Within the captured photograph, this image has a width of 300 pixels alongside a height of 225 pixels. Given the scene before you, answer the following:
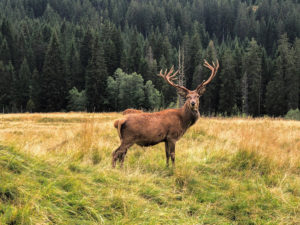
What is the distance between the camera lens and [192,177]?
5793 mm

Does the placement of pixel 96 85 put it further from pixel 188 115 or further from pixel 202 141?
pixel 188 115

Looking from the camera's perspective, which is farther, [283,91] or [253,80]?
[253,80]

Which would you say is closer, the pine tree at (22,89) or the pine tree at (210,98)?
the pine tree at (210,98)

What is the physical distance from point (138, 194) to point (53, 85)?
54.0m

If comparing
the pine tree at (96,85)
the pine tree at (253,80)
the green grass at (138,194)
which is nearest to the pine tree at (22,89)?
the pine tree at (96,85)

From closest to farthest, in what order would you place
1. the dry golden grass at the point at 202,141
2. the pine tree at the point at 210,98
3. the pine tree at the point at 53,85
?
the dry golden grass at the point at 202,141
the pine tree at the point at 53,85
the pine tree at the point at 210,98

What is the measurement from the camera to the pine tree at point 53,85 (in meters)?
54.9

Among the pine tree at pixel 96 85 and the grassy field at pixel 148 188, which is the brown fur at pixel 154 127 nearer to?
the grassy field at pixel 148 188

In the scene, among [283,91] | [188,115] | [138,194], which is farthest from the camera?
[283,91]

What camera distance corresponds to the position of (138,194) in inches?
185

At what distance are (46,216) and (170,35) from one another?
366 ft

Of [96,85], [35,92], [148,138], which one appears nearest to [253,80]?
[96,85]

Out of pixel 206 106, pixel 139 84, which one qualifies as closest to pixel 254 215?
pixel 139 84

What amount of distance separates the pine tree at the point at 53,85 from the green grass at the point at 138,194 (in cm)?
5120
